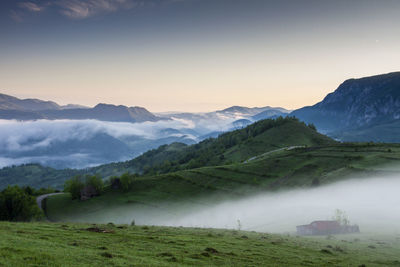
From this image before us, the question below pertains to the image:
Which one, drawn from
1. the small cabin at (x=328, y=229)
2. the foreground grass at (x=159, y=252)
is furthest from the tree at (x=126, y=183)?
the foreground grass at (x=159, y=252)

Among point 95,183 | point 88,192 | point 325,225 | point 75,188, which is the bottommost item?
point 325,225

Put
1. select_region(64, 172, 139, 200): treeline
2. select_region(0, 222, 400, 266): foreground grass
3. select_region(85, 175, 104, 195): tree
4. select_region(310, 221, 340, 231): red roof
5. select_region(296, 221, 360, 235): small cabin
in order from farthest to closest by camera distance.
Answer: select_region(85, 175, 104, 195): tree → select_region(64, 172, 139, 200): treeline → select_region(310, 221, 340, 231): red roof → select_region(296, 221, 360, 235): small cabin → select_region(0, 222, 400, 266): foreground grass

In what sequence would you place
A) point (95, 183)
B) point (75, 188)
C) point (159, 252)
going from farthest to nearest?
1. point (95, 183)
2. point (75, 188)
3. point (159, 252)

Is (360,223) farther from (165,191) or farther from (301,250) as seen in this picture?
(165,191)

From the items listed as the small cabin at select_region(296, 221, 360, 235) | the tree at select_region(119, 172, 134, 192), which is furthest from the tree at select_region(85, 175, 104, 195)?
→ the small cabin at select_region(296, 221, 360, 235)

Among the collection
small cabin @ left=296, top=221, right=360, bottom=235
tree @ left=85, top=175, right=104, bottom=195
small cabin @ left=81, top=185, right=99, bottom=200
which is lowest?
small cabin @ left=296, top=221, right=360, bottom=235

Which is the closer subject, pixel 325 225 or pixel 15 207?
pixel 325 225

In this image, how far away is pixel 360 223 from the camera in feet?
340

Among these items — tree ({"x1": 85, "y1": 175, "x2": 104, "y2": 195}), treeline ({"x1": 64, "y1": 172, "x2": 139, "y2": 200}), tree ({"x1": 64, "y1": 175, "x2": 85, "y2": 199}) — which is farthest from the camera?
tree ({"x1": 85, "y1": 175, "x2": 104, "y2": 195})

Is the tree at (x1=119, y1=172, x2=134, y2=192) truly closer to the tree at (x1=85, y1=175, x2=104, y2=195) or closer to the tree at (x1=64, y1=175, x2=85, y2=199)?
the tree at (x1=85, y1=175, x2=104, y2=195)

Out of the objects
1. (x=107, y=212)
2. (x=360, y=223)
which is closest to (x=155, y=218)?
(x=107, y=212)

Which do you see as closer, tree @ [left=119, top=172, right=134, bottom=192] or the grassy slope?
the grassy slope

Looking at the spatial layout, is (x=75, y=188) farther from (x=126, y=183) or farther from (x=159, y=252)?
(x=159, y=252)

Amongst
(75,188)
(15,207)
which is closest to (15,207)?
(15,207)
